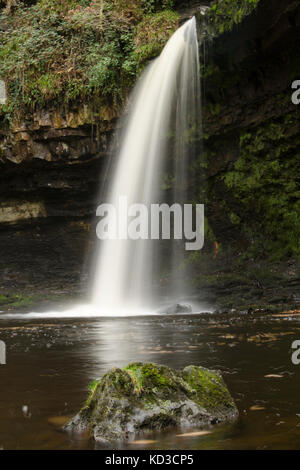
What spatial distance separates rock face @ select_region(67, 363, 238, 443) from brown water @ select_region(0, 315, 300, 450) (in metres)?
0.09

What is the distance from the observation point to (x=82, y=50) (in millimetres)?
14992

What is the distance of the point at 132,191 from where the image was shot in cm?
1370

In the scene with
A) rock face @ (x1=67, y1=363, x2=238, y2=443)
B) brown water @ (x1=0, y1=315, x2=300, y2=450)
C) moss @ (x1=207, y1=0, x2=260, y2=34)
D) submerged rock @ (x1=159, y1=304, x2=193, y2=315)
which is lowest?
submerged rock @ (x1=159, y1=304, x2=193, y2=315)

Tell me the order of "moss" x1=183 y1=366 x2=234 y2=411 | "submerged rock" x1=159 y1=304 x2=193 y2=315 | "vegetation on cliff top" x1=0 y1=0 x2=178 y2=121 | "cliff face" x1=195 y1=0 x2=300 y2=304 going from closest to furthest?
"moss" x1=183 y1=366 x2=234 y2=411 → "submerged rock" x1=159 y1=304 x2=193 y2=315 → "cliff face" x1=195 y1=0 x2=300 y2=304 → "vegetation on cliff top" x1=0 y1=0 x2=178 y2=121

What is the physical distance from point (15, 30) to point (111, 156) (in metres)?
6.46

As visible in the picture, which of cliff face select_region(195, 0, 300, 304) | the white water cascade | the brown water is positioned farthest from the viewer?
the white water cascade

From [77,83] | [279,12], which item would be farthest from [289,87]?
[77,83]

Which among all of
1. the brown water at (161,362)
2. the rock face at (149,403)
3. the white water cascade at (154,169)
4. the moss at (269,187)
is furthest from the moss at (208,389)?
the moss at (269,187)

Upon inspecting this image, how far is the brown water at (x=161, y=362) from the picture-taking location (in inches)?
87.0

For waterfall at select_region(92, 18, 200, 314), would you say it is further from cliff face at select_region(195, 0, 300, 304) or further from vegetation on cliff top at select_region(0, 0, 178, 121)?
vegetation on cliff top at select_region(0, 0, 178, 121)

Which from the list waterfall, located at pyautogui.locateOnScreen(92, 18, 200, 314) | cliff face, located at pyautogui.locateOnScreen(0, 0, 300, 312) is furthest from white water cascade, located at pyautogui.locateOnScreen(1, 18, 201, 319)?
cliff face, located at pyautogui.locateOnScreen(0, 0, 300, 312)

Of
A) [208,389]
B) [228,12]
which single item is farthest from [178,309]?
[208,389]

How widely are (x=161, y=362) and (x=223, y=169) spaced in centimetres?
985

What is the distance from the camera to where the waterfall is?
12812 mm
